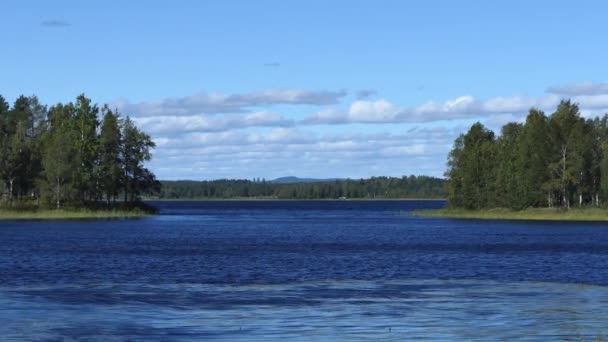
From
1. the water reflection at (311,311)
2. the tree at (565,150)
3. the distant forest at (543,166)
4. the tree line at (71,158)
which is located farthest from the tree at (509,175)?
the water reflection at (311,311)

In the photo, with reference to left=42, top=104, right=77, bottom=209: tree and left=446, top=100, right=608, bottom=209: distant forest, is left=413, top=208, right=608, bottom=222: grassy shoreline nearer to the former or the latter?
left=446, top=100, right=608, bottom=209: distant forest

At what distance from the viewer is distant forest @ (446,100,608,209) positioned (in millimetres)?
157000

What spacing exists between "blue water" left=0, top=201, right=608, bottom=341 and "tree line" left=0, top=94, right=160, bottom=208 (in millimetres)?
63368

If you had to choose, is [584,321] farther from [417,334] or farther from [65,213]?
[65,213]

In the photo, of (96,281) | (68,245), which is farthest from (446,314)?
(68,245)

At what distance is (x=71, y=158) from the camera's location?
15475 centimetres

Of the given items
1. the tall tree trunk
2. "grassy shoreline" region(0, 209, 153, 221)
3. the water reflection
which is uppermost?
the tall tree trunk

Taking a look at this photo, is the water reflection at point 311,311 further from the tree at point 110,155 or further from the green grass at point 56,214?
the tree at point 110,155

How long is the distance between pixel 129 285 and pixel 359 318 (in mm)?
17831

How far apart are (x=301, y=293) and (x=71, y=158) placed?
370ft

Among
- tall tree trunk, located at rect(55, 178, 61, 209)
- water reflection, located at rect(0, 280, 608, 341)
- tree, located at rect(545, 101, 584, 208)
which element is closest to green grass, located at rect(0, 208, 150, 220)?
tall tree trunk, located at rect(55, 178, 61, 209)

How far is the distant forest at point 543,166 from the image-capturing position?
157000mm

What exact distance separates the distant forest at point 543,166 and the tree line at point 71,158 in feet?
189

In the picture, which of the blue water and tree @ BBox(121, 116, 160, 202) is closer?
the blue water
